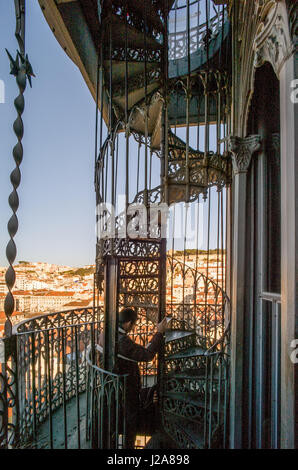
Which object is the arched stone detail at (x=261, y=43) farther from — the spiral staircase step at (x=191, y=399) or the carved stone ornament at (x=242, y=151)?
the spiral staircase step at (x=191, y=399)

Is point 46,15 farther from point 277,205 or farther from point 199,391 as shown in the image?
point 199,391

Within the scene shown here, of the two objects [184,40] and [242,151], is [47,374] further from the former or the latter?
[184,40]

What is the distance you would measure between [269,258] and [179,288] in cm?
276

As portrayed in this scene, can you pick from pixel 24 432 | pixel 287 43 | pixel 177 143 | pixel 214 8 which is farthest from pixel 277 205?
pixel 214 8

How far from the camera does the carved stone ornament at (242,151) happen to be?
256cm

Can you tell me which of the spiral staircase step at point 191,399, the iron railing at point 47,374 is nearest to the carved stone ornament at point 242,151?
the iron railing at point 47,374

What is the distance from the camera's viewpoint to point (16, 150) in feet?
3.57

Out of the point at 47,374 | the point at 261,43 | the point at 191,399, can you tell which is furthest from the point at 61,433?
the point at 261,43

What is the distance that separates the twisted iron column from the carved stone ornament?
2104 millimetres

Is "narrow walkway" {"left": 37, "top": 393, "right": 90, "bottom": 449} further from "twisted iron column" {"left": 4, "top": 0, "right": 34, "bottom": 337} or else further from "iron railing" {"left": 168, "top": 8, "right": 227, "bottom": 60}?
"iron railing" {"left": 168, "top": 8, "right": 227, "bottom": 60}

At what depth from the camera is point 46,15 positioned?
3566mm

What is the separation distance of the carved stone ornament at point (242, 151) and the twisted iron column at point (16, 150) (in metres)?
2.10

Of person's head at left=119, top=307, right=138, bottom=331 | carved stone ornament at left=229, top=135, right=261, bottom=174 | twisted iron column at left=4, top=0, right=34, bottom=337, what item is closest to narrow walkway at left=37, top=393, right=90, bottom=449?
person's head at left=119, top=307, right=138, bottom=331

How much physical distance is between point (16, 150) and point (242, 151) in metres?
2.28
